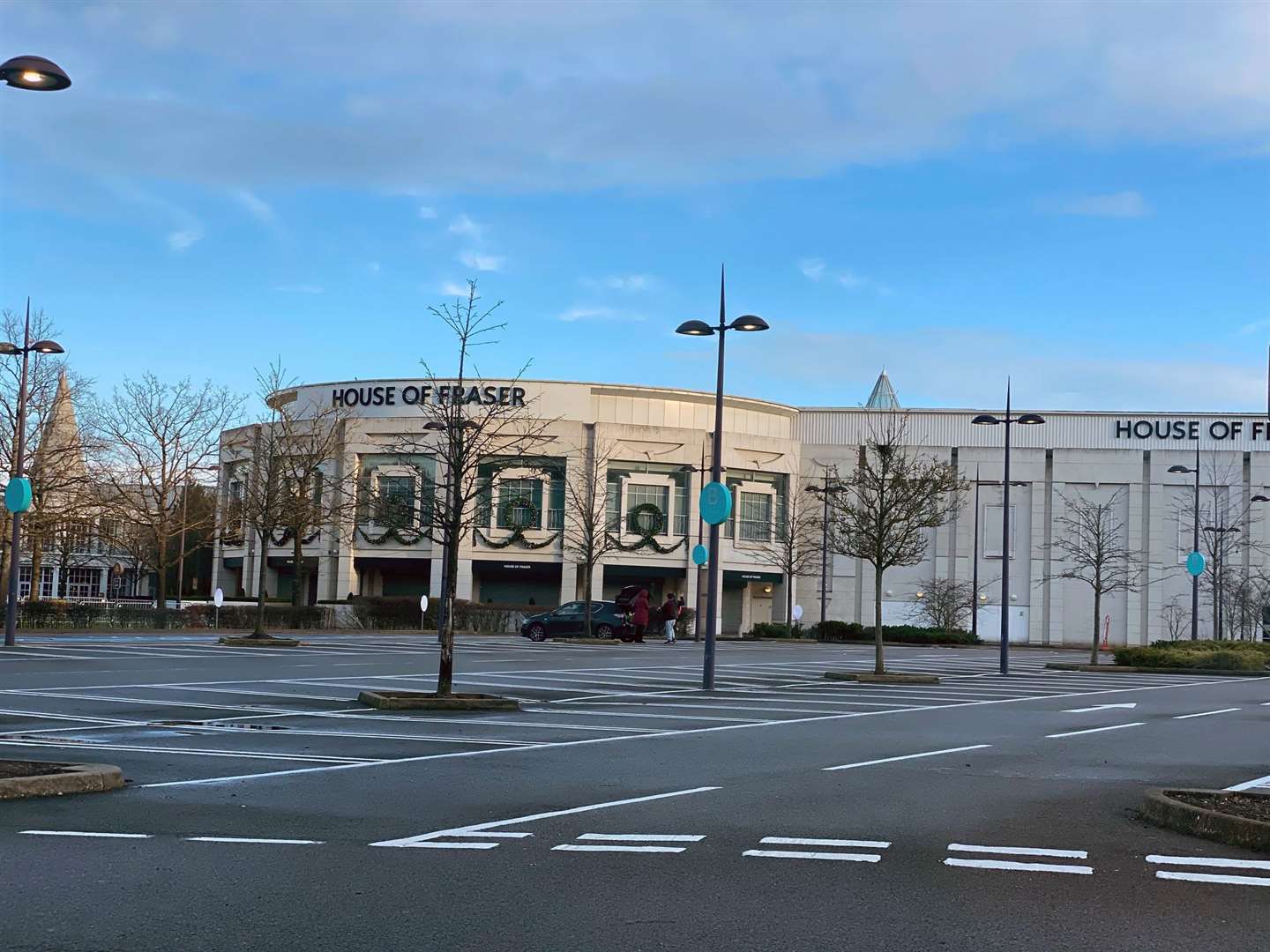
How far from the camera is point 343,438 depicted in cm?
7269

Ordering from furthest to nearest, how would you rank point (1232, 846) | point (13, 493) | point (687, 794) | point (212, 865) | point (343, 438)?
point (343, 438) → point (13, 493) → point (687, 794) → point (1232, 846) → point (212, 865)

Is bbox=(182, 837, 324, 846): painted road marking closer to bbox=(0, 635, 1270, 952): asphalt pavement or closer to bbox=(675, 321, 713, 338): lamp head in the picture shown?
bbox=(0, 635, 1270, 952): asphalt pavement

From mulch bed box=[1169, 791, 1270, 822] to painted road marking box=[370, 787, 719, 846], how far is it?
3.69 meters

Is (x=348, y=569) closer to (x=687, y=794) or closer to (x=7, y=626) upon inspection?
(x=7, y=626)

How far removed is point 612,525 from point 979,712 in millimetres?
46976

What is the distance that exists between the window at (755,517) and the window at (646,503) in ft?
15.7

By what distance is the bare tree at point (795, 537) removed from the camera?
74.9 metres

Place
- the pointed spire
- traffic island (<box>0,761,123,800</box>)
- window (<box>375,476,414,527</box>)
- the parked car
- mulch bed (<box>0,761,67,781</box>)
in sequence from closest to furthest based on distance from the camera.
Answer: traffic island (<box>0,761,123,800</box>), mulch bed (<box>0,761,67,781</box>), window (<box>375,476,414,527</box>), the parked car, the pointed spire

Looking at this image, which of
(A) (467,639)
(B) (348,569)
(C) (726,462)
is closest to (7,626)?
(A) (467,639)

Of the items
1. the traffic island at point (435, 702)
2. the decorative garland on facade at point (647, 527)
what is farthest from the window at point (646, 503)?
the traffic island at point (435, 702)

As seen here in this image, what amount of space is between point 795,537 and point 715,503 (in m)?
49.2

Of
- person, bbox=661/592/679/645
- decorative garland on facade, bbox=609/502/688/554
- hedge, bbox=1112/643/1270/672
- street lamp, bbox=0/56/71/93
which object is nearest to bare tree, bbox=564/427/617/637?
decorative garland on facade, bbox=609/502/688/554

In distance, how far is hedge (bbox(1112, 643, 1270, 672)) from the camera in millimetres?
36875

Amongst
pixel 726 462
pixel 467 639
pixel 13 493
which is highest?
pixel 726 462
